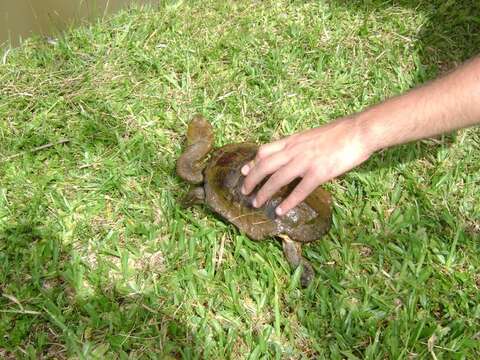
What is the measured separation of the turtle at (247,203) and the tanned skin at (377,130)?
13.5 inches

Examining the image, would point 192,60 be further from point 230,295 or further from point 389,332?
point 389,332

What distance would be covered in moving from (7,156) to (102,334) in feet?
4.67

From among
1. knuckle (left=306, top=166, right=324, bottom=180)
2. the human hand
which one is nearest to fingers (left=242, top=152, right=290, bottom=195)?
the human hand

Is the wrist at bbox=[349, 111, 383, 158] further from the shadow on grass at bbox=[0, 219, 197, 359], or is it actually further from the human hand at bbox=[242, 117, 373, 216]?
the shadow on grass at bbox=[0, 219, 197, 359]

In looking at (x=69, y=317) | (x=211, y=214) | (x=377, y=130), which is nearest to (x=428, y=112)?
(x=377, y=130)

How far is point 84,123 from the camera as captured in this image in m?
→ 3.24

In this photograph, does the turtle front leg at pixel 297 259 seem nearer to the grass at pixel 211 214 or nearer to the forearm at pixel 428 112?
the grass at pixel 211 214

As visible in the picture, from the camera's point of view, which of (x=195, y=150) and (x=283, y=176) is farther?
(x=195, y=150)

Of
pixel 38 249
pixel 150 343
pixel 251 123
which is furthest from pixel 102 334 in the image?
pixel 251 123

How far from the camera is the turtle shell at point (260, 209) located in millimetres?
2553

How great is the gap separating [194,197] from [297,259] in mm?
687

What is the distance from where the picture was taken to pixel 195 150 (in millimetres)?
2883

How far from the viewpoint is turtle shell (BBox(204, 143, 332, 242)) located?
255 cm

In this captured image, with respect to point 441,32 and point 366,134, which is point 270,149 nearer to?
point 366,134
